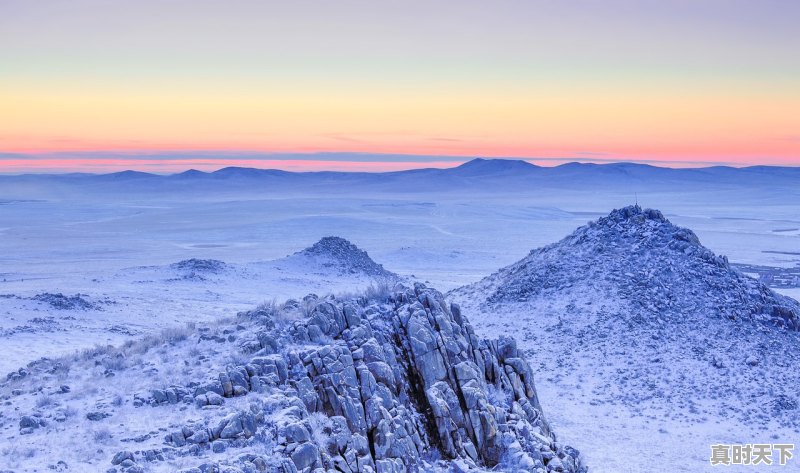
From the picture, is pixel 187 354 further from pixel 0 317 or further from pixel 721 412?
pixel 0 317

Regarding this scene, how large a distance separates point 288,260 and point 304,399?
35.2m

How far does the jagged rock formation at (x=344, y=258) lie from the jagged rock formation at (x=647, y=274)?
600 inches

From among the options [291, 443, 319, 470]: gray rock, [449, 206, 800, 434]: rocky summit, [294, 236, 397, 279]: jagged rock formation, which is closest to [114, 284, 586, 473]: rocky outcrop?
[291, 443, 319, 470]: gray rock

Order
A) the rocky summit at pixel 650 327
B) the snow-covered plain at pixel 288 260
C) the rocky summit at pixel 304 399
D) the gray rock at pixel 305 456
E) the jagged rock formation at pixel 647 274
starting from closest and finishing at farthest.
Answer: the gray rock at pixel 305 456 < the rocky summit at pixel 304 399 < the snow-covered plain at pixel 288 260 < the rocky summit at pixel 650 327 < the jagged rock formation at pixel 647 274

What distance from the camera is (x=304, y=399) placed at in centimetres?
1125

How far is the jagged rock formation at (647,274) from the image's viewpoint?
23281mm

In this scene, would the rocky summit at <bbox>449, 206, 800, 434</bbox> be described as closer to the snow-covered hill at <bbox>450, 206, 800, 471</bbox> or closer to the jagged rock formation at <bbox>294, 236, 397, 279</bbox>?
the snow-covered hill at <bbox>450, 206, 800, 471</bbox>

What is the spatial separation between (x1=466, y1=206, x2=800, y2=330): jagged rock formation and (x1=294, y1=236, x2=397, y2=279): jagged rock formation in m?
15.2

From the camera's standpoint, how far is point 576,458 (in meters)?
13.3

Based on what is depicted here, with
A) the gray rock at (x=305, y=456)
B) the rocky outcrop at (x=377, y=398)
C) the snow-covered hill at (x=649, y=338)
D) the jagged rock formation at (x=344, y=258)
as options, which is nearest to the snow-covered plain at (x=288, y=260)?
the snow-covered hill at (x=649, y=338)

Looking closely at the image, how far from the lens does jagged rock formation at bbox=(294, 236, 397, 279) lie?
44500mm

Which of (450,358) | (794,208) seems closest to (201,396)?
(450,358)

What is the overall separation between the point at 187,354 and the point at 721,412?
13444mm

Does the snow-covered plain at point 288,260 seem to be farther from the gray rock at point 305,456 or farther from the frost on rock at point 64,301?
the gray rock at point 305,456
